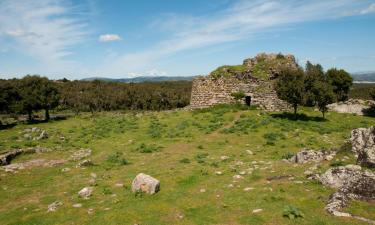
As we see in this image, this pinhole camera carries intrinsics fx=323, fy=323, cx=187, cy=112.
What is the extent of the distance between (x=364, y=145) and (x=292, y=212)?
6044 millimetres

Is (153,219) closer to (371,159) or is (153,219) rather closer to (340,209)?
(340,209)

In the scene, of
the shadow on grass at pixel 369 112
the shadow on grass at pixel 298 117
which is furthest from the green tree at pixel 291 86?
the shadow on grass at pixel 369 112

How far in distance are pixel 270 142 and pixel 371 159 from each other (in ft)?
30.7

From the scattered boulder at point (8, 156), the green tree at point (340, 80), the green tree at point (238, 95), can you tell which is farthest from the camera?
the green tree at point (340, 80)

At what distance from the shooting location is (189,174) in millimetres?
15391

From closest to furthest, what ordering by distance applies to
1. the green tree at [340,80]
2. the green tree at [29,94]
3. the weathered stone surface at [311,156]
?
the weathered stone surface at [311,156], the green tree at [29,94], the green tree at [340,80]

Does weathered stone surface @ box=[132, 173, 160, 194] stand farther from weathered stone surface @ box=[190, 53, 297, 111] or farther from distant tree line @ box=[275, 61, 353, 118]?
weathered stone surface @ box=[190, 53, 297, 111]

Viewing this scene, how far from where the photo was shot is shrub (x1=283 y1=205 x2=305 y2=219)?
9663 millimetres

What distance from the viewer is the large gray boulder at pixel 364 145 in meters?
12.4

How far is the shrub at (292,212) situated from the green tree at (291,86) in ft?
64.7

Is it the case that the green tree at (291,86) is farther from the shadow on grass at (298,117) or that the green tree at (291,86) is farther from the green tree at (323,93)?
the green tree at (323,93)

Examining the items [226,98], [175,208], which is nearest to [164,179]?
[175,208]

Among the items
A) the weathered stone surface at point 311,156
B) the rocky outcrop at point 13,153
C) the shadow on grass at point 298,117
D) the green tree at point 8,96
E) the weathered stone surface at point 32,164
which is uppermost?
the green tree at point 8,96

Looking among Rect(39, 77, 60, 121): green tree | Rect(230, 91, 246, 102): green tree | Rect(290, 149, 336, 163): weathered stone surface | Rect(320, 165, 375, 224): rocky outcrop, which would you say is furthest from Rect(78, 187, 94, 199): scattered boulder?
Rect(39, 77, 60, 121): green tree
